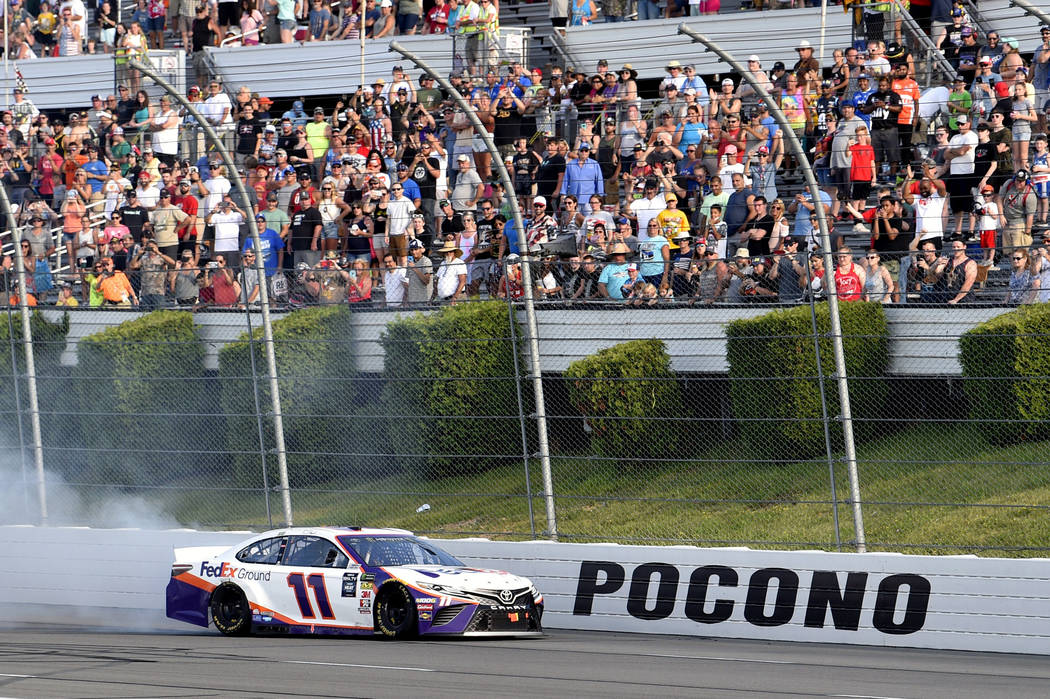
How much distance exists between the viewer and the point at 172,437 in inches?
678

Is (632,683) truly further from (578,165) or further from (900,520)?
(578,165)

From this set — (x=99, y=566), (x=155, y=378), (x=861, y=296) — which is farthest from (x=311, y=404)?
(x=861, y=296)

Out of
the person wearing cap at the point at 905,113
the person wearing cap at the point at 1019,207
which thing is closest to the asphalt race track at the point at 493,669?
the person wearing cap at the point at 1019,207

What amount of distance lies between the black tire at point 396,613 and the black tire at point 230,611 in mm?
1359

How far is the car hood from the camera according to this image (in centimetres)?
1276

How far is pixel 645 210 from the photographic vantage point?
17531mm

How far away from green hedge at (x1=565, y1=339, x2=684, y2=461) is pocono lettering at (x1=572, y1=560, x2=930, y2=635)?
1136 millimetres

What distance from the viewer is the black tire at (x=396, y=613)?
1270cm

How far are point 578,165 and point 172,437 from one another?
5510 mm

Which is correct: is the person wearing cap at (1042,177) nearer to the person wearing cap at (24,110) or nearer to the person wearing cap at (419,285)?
the person wearing cap at (419,285)

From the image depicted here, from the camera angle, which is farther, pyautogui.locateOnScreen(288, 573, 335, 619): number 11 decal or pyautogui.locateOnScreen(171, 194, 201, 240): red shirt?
pyautogui.locateOnScreen(171, 194, 201, 240): red shirt

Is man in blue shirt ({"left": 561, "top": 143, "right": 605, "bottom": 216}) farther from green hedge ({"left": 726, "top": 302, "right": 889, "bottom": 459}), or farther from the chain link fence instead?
green hedge ({"left": 726, "top": 302, "right": 889, "bottom": 459})

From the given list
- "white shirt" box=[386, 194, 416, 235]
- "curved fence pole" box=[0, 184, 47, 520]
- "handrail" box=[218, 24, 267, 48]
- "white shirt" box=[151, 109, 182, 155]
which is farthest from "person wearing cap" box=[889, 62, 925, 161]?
"handrail" box=[218, 24, 267, 48]

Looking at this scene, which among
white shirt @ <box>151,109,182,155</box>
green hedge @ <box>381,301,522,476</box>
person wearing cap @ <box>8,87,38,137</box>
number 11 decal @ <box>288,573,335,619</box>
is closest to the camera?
number 11 decal @ <box>288,573,335,619</box>
